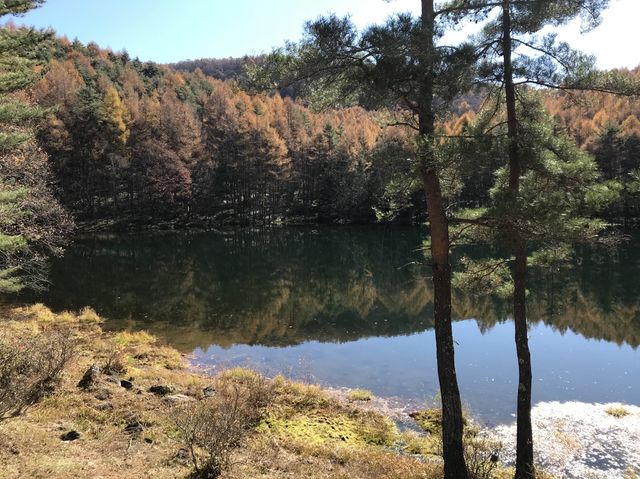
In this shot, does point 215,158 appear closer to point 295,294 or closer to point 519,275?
point 295,294

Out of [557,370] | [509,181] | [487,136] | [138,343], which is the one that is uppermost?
[487,136]

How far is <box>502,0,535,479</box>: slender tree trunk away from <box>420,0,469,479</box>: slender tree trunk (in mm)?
1128

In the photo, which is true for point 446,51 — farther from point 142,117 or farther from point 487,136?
point 142,117

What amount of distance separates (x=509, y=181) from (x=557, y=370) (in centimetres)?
1256

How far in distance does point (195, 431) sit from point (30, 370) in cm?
520

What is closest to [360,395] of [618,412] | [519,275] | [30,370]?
[618,412]

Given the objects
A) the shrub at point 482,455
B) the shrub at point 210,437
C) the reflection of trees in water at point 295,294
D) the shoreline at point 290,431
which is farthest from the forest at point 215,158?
the shrub at point 210,437

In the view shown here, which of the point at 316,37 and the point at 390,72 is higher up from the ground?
the point at 316,37

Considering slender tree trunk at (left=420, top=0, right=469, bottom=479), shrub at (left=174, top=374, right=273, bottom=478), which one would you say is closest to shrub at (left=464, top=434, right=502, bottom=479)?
slender tree trunk at (left=420, top=0, right=469, bottom=479)

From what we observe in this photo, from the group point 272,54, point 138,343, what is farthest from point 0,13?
point 138,343

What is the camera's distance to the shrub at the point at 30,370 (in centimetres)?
931

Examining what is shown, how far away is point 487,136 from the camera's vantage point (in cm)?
749

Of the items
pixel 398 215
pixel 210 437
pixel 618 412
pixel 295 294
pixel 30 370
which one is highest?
pixel 398 215

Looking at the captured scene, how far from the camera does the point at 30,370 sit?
428 inches
